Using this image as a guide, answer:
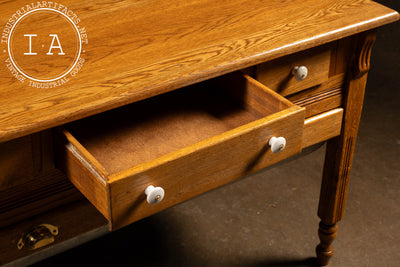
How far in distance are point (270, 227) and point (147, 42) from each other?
89 cm

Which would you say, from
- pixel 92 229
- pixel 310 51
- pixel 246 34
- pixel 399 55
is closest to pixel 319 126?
pixel 310 51

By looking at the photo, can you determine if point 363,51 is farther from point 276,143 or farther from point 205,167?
point 205,167

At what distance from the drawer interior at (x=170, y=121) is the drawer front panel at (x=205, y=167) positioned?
2.9 inches

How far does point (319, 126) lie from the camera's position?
147cm

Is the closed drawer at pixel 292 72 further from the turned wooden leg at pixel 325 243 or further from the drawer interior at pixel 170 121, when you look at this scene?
the turned wooden leg at pixel 325 243

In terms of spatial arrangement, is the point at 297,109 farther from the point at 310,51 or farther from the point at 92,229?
the point at 92,229

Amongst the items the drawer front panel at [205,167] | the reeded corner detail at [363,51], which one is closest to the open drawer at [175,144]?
the drawer front panel at [205,167]

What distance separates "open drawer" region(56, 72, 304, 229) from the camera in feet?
3.36

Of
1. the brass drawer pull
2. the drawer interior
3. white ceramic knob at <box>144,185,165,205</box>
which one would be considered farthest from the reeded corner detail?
the brass drawer pull

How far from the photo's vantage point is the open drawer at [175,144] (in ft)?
3.36

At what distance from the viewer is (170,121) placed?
4.20 feet

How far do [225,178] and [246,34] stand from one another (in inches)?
12.6

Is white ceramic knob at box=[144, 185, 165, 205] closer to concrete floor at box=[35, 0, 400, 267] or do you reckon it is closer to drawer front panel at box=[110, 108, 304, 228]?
drawer front panel at box=[110, 108, 304, 228]

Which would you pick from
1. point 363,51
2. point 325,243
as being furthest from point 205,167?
point 325,243
